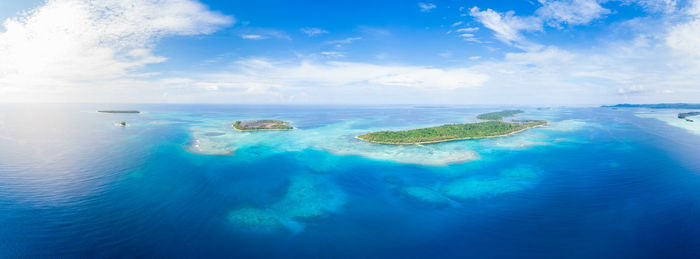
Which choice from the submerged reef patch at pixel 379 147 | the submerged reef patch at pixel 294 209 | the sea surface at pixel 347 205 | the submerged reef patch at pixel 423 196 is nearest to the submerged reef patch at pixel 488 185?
the sea surface at pixel 347 205

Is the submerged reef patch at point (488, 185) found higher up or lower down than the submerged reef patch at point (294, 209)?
higher up

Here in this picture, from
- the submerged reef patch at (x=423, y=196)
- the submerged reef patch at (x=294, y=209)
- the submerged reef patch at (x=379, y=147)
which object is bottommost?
the submerged reef patch at (x=294, y=209)

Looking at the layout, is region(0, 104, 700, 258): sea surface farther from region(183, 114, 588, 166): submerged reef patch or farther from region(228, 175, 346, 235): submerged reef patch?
region(183, 114, 588, 166): submerged reef patch

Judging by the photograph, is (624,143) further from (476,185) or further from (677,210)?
(476,185)

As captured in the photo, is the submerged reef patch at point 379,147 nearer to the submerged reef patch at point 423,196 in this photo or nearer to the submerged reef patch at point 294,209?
the submerged reef patch at point 294,209

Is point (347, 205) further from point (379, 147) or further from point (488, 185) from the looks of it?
point (379, 147)

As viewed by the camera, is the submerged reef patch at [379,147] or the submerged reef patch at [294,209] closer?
the submerged reef patch at [294,209]

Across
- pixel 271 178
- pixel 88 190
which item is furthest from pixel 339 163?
pixel 88 190

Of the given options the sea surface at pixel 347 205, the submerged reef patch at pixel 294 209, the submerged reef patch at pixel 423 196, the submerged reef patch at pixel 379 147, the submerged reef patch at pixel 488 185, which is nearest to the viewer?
the sea surface at pixel 347 205
